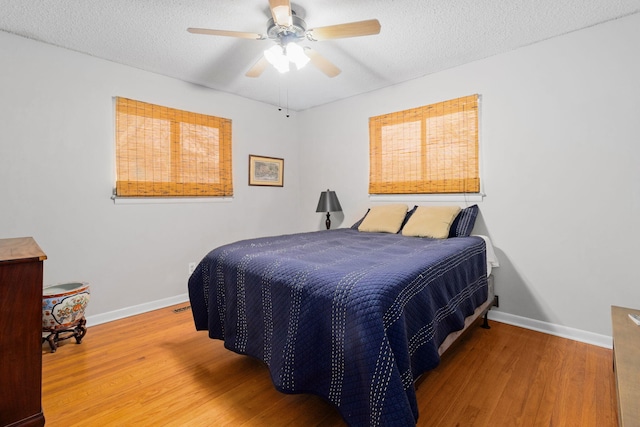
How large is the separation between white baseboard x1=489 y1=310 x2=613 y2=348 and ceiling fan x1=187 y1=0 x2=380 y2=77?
253 centimetres

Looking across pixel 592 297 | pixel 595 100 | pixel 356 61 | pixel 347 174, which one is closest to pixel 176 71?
pixel 356 61

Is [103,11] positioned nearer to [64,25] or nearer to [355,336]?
[64,25]

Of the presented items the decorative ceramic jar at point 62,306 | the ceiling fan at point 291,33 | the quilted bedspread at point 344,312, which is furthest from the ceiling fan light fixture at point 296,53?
the decorative ceramic jar at point 62,306

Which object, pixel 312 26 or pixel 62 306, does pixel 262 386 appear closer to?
pixel 62 306

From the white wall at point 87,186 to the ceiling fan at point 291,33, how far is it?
4.71 feet

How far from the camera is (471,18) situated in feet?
6.92

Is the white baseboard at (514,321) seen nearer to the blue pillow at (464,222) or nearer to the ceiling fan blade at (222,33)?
the blue pillow at (464,222)

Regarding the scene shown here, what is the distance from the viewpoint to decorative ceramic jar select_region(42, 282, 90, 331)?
2.11m

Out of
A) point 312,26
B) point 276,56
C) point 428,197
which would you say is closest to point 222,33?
point 276,56

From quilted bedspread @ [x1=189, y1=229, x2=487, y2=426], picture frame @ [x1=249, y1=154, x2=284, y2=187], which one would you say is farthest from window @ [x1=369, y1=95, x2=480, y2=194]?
picture frame @ [x1=249, y1=154, x2=284, y2=187]

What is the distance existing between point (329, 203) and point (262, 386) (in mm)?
2295

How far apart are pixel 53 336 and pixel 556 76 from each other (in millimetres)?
4357

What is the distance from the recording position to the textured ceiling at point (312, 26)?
6.47 ft

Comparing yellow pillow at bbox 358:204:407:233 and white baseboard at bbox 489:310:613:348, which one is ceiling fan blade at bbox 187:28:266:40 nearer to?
yellow pillow at bbox 358:204:407:233
